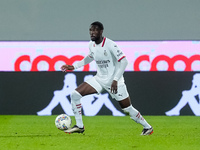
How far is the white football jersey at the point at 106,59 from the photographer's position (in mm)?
8219

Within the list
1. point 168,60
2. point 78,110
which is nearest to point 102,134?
point 78,110

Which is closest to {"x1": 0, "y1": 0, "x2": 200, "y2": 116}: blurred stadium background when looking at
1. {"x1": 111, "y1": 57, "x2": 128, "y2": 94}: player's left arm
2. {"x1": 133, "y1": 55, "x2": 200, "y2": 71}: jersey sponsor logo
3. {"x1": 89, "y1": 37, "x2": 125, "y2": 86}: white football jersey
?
{"x1": 133, "y1": 55, "x2": 200, "y2": 71}: jersey sponsor logo

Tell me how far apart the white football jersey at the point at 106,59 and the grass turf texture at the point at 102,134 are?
2.71ft

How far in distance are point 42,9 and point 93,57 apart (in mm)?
7440

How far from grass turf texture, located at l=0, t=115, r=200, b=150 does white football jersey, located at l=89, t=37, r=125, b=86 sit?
83 cm

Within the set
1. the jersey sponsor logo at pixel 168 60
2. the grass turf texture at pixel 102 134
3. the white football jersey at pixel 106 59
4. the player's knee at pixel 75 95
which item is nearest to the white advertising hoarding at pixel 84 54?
the jersey sponsor logo at pixel 168 60

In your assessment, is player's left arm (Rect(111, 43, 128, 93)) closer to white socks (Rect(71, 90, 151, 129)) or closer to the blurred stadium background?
white socks (Rect(71, 90, 151, 129))

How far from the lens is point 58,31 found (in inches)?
612

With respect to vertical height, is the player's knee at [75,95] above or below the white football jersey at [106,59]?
below

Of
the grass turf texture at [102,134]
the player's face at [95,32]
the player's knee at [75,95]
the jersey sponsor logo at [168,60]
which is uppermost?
the player's face at [95,32]

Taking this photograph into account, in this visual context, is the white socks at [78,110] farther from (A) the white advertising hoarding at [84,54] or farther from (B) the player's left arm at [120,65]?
(A) the white advertising hoarding at [84,54]

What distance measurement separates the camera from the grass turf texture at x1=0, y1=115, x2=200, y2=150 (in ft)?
22.6

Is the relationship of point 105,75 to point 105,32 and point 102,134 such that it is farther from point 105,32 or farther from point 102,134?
point 105,32

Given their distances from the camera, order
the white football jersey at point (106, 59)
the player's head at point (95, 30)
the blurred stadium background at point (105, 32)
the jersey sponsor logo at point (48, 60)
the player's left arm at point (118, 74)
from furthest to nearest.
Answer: the blurred stadium background at point (105, 32) < the jersey sponsor logo at point (48, 60) < the white football jersey at point (106, 59) < the player's head at point (95, 30) < the player's left arm at point (118, 74)
